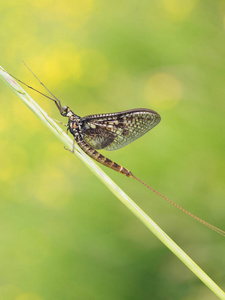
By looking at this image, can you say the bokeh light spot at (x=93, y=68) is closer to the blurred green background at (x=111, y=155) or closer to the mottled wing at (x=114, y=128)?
the blurred green background at (x=111, y=155)

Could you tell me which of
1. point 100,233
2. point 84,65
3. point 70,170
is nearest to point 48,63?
point 84,65

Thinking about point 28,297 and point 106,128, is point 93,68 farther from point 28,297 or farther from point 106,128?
point 28,297

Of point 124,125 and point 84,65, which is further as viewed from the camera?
point 84,65

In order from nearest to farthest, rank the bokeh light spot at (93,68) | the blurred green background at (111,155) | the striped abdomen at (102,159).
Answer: the striped abdomen at (102,159) → the blurred green background at (111,155) → the bokeh light spot at (93,68)

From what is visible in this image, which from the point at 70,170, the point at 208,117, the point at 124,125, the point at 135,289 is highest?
the point at 208,117

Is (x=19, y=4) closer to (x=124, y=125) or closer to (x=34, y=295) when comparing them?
(x=124, y=125)

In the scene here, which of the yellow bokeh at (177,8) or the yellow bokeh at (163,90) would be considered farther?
the yellow bokeh at (177,8)

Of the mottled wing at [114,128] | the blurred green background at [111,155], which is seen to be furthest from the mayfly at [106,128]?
the blurred green background at [111,155]
